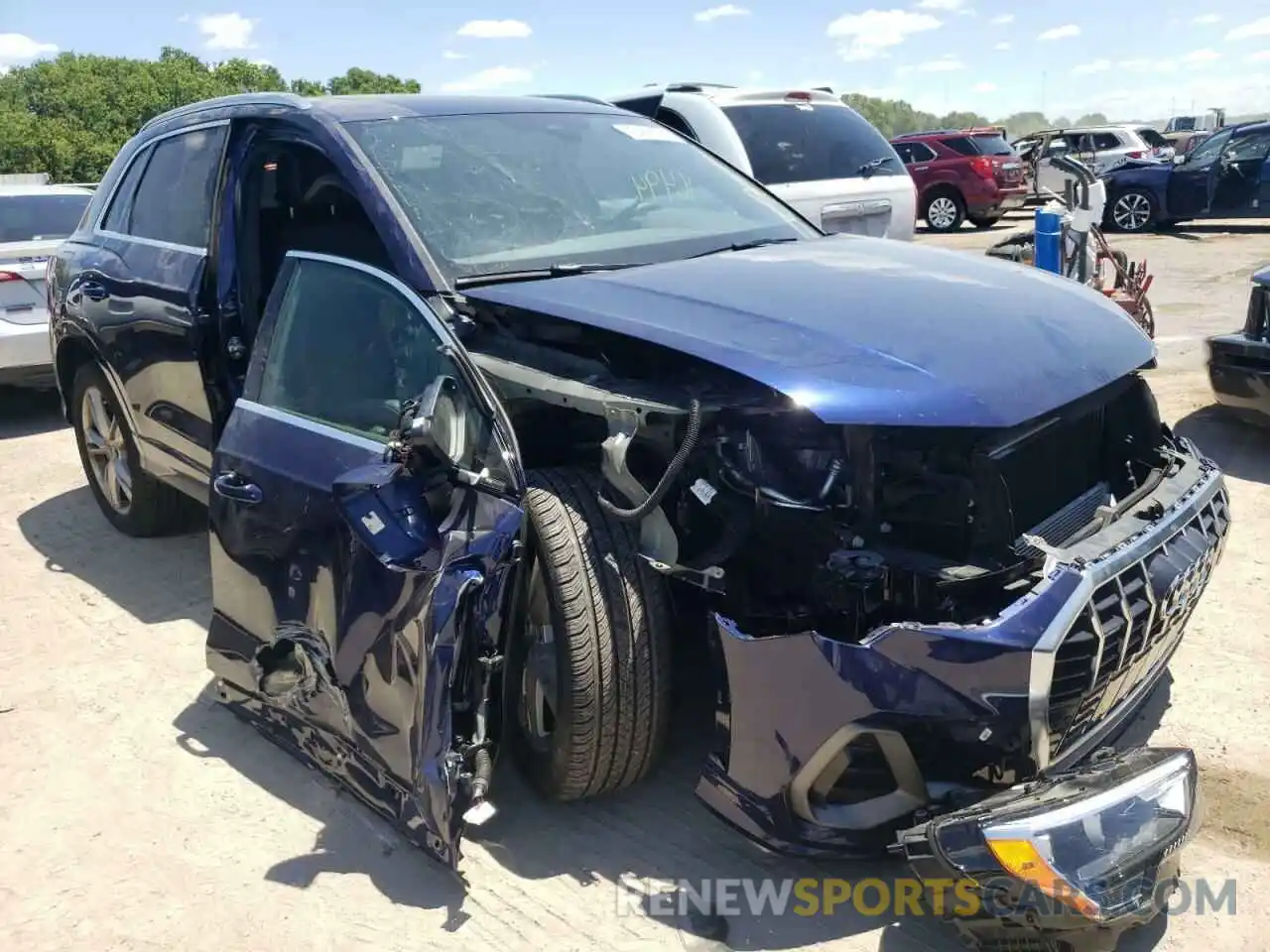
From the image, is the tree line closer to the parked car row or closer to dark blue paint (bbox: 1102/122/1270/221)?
dark blue paint (bbox: 1102/122/1270/221)

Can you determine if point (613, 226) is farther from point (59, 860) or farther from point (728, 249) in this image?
point (59, 860)

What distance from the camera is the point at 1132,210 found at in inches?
661

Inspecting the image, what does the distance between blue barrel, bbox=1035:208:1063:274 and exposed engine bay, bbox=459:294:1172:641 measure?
5017 millimetres

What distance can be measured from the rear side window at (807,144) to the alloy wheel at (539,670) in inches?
213

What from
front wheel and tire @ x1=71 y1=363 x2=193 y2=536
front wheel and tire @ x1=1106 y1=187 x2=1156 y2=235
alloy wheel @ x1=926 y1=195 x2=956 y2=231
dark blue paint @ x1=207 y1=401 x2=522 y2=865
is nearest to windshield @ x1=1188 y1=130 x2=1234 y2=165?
front wheel and tire @ x1=1106 y1=187 x2=1156 y2=235

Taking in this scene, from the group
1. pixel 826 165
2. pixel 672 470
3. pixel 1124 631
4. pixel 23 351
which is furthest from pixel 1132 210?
pixel 672 470

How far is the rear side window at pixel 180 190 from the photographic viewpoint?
169 inches

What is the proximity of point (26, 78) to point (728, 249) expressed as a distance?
5753 centimetres

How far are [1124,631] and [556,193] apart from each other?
2.30m

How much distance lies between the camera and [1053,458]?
2.88 m

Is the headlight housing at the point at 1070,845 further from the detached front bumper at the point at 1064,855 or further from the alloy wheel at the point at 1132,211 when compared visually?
the alloy wheel at the point at 1132,211

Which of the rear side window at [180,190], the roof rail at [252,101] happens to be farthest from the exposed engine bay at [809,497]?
the rear side window at [180,190]

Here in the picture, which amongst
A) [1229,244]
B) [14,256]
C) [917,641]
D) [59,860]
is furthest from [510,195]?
[1229,244]
